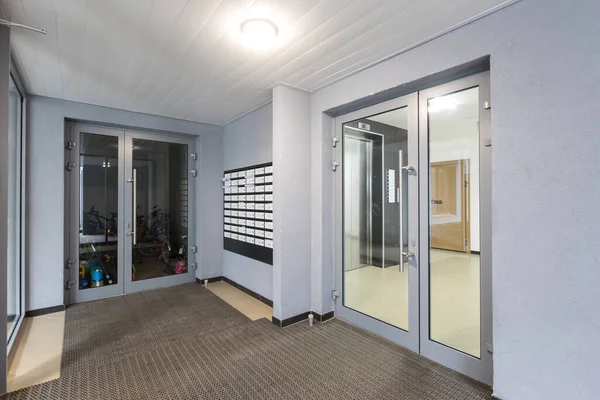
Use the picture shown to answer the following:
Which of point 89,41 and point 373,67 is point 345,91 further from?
point 89,41

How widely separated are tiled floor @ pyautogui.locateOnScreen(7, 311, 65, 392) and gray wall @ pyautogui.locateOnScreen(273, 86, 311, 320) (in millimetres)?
1891

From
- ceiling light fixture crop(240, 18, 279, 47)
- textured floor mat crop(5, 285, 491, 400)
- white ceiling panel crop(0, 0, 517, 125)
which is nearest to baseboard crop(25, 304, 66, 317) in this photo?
textured floor mat crop(5, 285, 491, 400)

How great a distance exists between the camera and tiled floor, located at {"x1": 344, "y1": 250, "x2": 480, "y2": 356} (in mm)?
2211

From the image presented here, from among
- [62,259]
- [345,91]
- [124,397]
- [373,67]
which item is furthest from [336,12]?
[62,259]

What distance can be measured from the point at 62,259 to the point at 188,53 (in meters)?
2.87

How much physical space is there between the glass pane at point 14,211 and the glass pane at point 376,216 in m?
3.32

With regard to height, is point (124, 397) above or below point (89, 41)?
below

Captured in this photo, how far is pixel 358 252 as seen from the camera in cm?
313

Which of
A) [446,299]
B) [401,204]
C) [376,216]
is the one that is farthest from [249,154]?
[446,299]

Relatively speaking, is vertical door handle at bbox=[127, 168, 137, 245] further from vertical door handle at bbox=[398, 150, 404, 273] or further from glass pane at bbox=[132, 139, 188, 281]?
vertical door handle at bbox=[398, 150, 404, 273]

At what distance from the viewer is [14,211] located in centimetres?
308

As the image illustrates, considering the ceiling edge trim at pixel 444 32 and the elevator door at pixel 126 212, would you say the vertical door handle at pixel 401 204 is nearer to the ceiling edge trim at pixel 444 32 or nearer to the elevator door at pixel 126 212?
the ceiling edge trim at pixel 444 32

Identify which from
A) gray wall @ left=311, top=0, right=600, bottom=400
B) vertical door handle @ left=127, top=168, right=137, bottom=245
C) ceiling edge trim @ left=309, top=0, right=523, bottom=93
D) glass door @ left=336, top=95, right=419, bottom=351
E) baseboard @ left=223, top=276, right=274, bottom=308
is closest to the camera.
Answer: gray wall @ left=311, top=0, right=600, bottom=400

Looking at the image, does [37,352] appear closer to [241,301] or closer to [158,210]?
[241,301]
